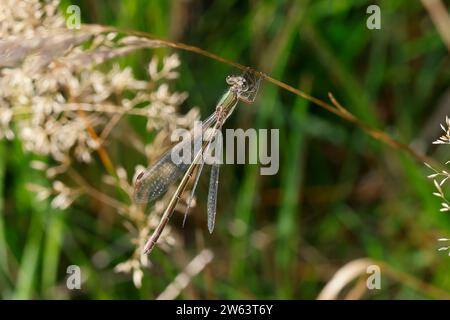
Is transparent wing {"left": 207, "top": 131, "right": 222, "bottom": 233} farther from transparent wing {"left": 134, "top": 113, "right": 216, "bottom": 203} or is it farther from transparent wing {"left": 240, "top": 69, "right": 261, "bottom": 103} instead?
transparent wing {"left": 240, "top": 69, "right": 261, "bottom": 103}

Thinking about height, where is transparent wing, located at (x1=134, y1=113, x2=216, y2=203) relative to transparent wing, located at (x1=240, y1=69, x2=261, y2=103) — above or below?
below

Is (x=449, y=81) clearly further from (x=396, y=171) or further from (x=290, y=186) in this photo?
(x=290, y=186)

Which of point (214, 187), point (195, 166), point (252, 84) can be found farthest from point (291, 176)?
point (252, 84)

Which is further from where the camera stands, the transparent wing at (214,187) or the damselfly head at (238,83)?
the transparent wing at (214,187)

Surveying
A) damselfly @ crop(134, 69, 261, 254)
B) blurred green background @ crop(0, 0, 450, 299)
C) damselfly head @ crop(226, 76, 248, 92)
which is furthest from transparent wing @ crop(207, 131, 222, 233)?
blurred green background @ crop(0, 0, 450, 299)

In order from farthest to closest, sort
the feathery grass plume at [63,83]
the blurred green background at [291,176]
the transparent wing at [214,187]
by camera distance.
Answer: the blurred green background at [291,176], the transparent wing at [214,187], the feathery grass plume at [63,83]

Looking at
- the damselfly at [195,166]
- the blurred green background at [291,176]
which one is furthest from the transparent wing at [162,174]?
the blurred green background at [291,176]

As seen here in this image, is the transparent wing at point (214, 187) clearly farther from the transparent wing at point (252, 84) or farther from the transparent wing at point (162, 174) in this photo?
the transparent wing at point (252, 84)
